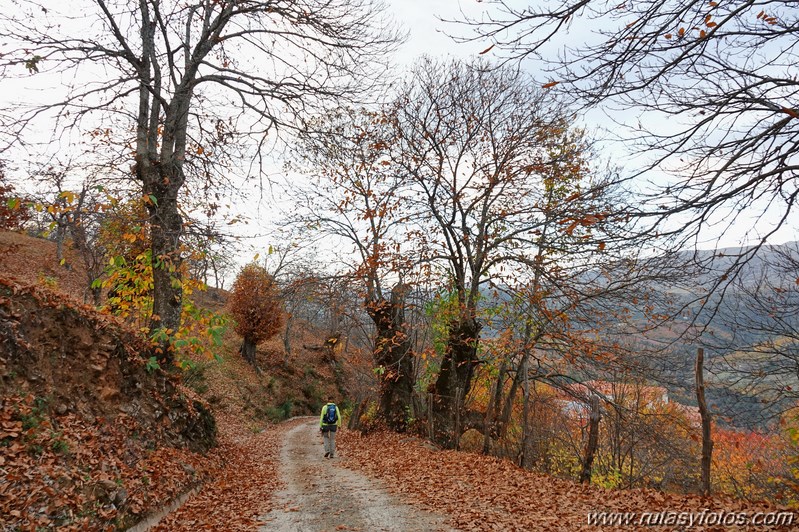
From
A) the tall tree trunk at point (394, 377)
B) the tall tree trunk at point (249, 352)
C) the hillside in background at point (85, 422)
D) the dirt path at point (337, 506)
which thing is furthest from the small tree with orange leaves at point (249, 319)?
the dirt path at point (337, 506)

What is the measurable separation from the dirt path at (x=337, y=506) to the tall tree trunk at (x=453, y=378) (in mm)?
3464

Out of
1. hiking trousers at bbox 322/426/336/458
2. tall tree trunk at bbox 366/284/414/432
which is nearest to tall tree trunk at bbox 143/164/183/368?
hiking trousers at bbox 322/426/336/458

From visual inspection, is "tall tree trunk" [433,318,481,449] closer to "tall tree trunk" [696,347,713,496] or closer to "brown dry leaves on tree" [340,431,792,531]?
"brown dry leaves on tree" [340,431,792,531]

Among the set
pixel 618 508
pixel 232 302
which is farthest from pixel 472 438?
pixel 232 302

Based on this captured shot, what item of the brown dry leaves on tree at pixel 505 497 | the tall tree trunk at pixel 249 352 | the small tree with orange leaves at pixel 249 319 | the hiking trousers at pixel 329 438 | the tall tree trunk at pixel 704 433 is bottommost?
the hiking trousers at pixel 329 438

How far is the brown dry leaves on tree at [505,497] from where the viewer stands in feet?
19.2

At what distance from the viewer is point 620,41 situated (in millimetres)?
4254

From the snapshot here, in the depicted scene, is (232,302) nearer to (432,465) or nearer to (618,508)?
(432,465)

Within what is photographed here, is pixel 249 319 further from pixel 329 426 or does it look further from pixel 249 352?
pixel 329 426

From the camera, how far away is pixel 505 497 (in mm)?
7086

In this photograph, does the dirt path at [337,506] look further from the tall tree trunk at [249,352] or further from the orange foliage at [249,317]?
the tall tree trunk at [249,352]

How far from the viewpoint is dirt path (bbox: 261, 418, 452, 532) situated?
623cm

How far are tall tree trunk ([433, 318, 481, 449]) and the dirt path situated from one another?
3464 millimetres

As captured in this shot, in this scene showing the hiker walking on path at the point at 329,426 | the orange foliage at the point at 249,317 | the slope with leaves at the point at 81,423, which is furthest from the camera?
the orange foliage at the point at 249,317
